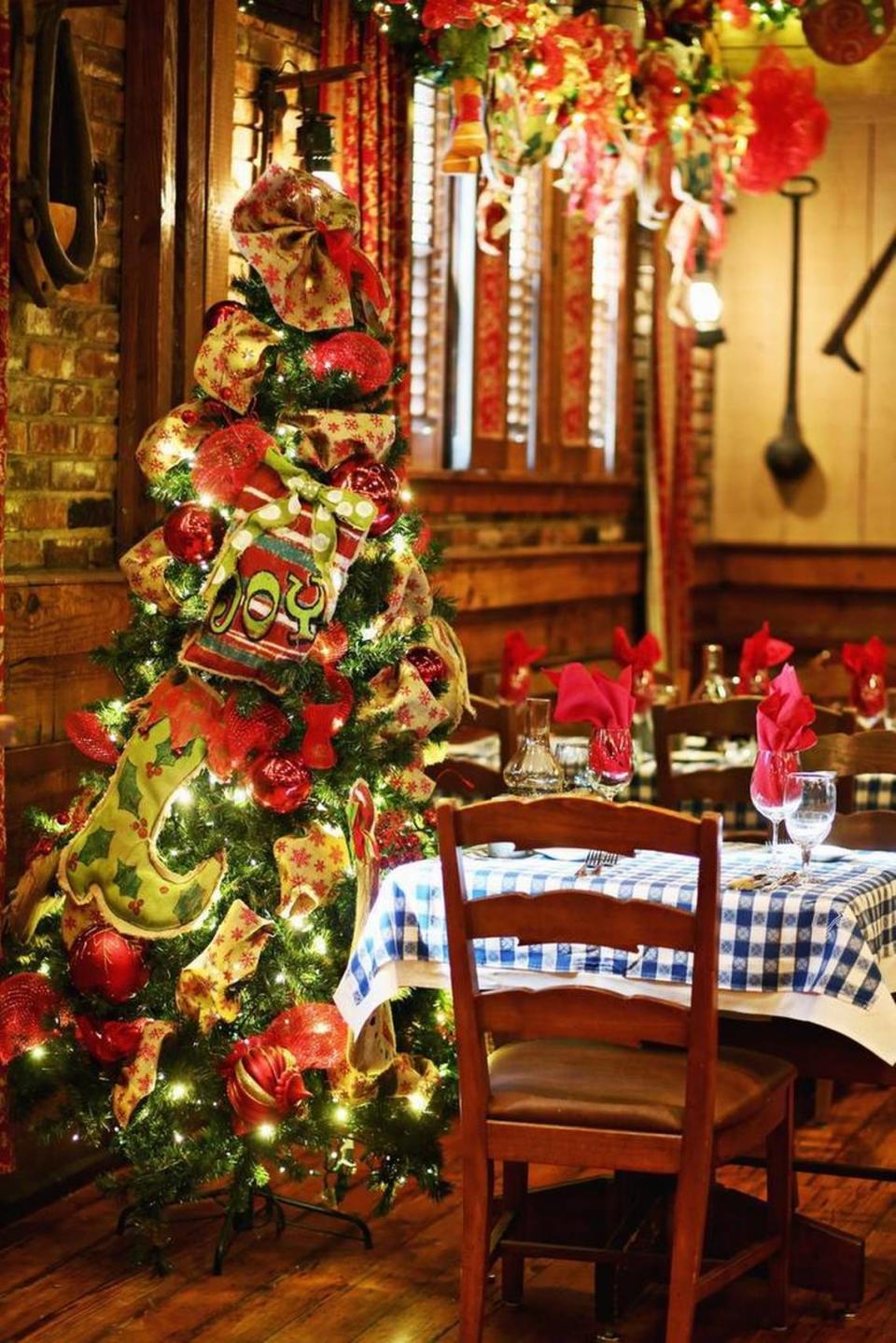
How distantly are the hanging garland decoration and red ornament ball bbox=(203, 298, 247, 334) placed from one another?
51.3 inches

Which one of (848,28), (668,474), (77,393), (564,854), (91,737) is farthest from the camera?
(668,474)

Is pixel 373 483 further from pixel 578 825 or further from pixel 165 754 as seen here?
pixel 578 825

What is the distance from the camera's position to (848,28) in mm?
6184

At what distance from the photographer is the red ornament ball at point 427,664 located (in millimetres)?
4246

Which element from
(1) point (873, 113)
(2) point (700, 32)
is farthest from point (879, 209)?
(2) point (700, 32)

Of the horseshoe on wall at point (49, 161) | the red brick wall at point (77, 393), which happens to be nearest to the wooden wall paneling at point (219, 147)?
the red brick wall at point (77, 393)

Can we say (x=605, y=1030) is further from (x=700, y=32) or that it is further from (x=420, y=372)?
(x=700, y=32)

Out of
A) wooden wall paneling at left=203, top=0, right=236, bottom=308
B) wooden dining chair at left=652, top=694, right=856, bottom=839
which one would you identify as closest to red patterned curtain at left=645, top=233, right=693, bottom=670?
wooden dining chair at left=652, top=694, right=856, bottom=839

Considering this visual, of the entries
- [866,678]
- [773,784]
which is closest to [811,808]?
[773,784]

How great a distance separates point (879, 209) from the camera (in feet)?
30.1

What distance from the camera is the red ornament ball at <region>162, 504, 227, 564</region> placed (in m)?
3.99

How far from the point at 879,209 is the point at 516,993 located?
21.8ft

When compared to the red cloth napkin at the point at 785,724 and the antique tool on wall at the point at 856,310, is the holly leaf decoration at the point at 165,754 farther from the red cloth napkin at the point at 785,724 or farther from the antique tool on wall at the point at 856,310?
the antique tool on wall at the point at 856,310

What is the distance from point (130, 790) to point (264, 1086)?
62 centimetres
